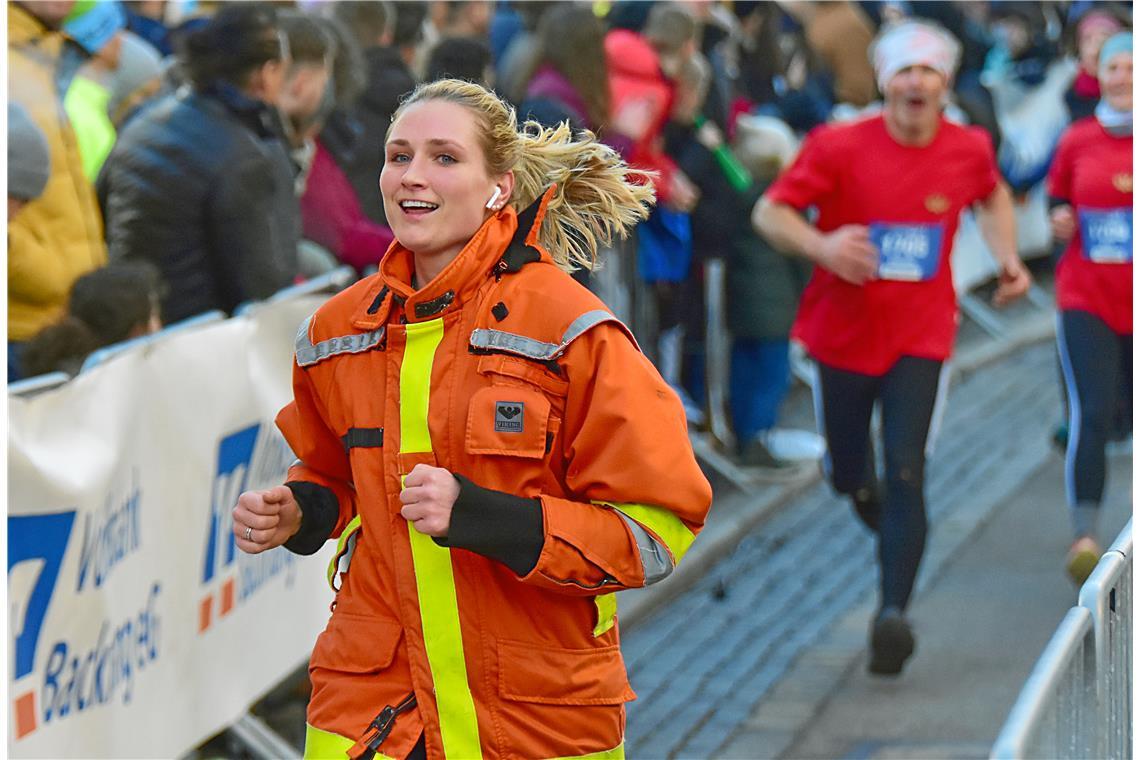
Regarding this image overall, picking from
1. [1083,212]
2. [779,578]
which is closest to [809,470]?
[779,578]

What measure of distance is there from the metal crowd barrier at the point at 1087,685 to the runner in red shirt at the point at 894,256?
2.87m

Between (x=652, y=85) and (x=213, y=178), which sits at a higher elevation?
(x=652, y=85)

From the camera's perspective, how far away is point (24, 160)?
5488 mm

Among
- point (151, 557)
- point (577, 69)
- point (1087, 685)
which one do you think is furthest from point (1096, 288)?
point (1087, 685)

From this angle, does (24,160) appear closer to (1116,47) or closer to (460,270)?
(460,270)

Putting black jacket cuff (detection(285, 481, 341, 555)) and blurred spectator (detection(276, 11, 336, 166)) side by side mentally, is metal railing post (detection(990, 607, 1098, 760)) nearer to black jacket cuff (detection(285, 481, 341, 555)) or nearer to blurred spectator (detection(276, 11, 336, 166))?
black jacket cuff (detection(285, 481, 341, 555))

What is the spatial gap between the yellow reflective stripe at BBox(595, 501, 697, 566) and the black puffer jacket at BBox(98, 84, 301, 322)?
3155 mm

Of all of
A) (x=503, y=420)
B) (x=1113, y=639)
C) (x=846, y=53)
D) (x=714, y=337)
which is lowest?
(x=714, y=337)

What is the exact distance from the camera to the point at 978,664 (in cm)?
710

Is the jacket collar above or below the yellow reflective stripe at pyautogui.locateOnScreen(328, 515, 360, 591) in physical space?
above

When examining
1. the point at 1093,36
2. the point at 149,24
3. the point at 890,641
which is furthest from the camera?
the point at 1093,36

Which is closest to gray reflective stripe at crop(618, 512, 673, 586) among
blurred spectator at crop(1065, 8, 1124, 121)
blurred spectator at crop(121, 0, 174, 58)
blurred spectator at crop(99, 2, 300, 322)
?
blurred spectator at crop(99, 2, 300, 322)

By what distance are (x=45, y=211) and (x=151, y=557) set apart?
4.07 ft

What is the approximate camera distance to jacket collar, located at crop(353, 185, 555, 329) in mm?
3453
